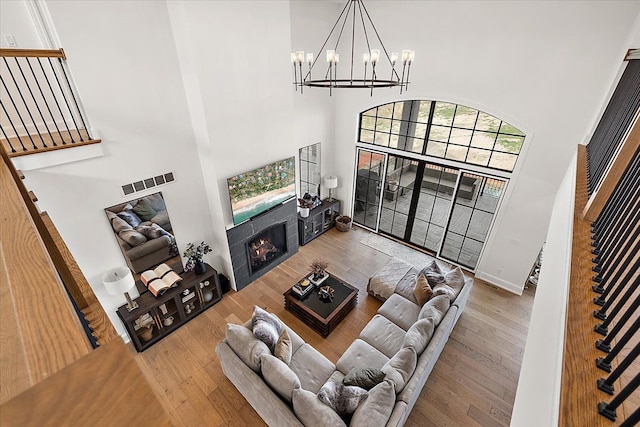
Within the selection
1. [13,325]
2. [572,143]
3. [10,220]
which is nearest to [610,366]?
[13,325]

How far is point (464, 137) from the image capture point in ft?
17.0

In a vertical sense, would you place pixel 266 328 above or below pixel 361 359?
above

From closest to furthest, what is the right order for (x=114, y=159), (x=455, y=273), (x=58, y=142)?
(x=58, y=142) → (x=114, y=159) → (x=455, y=273)

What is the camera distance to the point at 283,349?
3336 mm

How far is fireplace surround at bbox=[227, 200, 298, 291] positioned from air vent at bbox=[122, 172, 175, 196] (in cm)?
119

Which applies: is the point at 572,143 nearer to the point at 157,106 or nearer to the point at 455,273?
the point at 455,273

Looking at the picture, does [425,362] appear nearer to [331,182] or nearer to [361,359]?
[361,359]

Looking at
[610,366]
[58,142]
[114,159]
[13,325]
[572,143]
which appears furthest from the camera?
[572,143]

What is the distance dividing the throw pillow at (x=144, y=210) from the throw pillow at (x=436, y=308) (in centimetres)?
398

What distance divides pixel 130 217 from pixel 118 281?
860mm

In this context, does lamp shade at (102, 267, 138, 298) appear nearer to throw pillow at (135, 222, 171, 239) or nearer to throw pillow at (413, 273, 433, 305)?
throw pillow at (135, 222, 171, 239)

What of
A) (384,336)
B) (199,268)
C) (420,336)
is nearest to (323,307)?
(384,336)

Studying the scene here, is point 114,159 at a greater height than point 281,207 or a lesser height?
greater

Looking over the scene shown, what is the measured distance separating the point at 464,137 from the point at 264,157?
11.6ft
